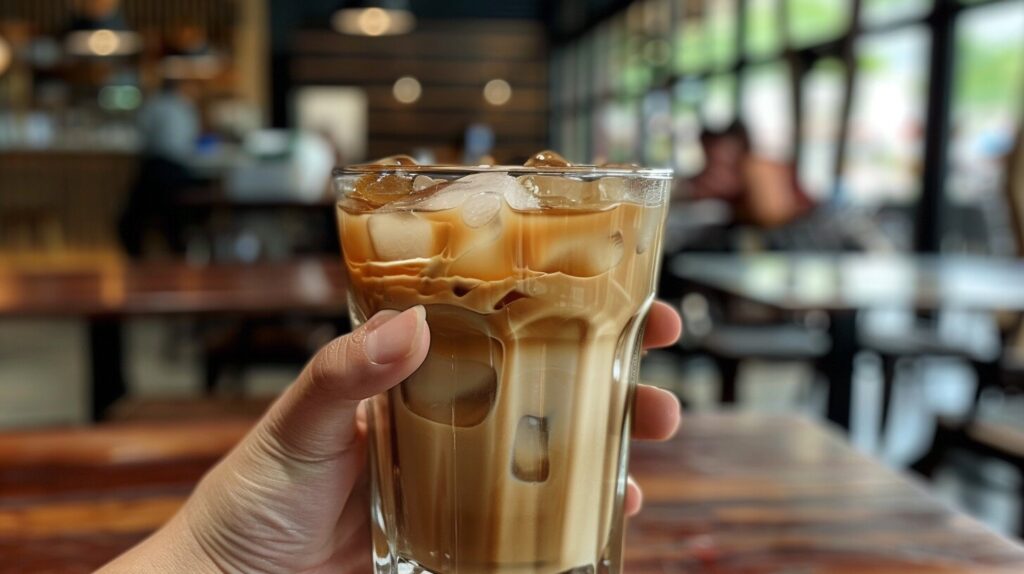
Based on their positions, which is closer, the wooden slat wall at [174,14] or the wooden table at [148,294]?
the wooden table at [148,294]

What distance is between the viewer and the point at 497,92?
13133mm

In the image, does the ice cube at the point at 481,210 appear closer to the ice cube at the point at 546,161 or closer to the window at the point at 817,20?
the ice cube at the point at 546,161

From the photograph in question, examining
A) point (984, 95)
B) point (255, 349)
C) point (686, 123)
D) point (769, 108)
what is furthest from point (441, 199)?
point (686, 123)

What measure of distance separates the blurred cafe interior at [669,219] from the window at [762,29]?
0.09ft

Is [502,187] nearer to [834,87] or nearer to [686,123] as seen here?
[834,87]

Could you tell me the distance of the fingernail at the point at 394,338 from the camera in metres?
0.52

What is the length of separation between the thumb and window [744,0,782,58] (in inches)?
255

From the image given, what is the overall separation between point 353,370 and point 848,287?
8.00 ft

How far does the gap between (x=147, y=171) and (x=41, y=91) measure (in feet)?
20.0

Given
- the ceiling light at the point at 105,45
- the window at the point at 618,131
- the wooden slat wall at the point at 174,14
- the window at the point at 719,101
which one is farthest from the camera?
the wooden slat wall at the point at 174,14

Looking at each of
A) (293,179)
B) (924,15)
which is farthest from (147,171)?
(924,15)

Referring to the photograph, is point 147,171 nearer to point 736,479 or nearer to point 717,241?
point 717,241

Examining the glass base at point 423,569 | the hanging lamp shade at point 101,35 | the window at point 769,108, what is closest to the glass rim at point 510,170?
the glass base at point 423,569

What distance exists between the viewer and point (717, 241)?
512 cm
